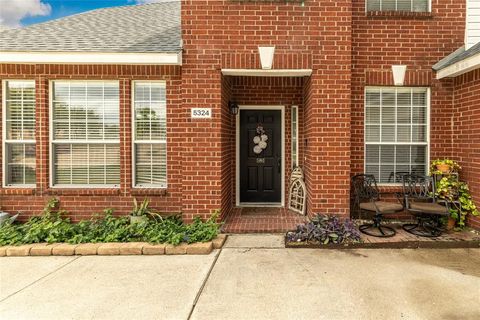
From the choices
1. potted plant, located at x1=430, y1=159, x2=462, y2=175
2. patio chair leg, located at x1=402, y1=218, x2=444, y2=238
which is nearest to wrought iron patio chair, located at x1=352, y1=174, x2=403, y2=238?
patio chair leg, located at x1=402, y1=218, x2=444, y2=238

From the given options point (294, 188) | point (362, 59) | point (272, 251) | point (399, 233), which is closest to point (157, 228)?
point (272, 251)

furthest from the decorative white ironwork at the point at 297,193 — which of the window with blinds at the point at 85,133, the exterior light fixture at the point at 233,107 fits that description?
the window with blinds at the point at 85,133

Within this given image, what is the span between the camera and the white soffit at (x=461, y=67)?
4703 millimetres

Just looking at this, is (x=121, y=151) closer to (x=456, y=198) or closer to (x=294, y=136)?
(x=294, y=136)

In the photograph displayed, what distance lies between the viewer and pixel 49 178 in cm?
559

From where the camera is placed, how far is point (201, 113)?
5277mm

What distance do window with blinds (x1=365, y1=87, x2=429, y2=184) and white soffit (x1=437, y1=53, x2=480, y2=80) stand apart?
48 centimetres

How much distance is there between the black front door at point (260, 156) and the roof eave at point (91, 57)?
2240mm

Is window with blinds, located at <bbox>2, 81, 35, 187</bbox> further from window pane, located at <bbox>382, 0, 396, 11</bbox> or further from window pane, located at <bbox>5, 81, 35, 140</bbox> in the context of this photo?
window pane, located at <bbox>382, 0, 396, 11</bbox>

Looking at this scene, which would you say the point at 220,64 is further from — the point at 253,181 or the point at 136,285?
the point at 136,285

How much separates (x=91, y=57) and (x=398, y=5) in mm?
5888

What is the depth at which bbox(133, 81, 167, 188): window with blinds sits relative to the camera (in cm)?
570

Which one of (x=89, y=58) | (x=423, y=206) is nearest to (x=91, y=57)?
(x=89, y=58)

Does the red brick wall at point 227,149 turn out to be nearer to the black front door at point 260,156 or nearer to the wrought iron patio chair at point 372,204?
the black front door at point 260,156
